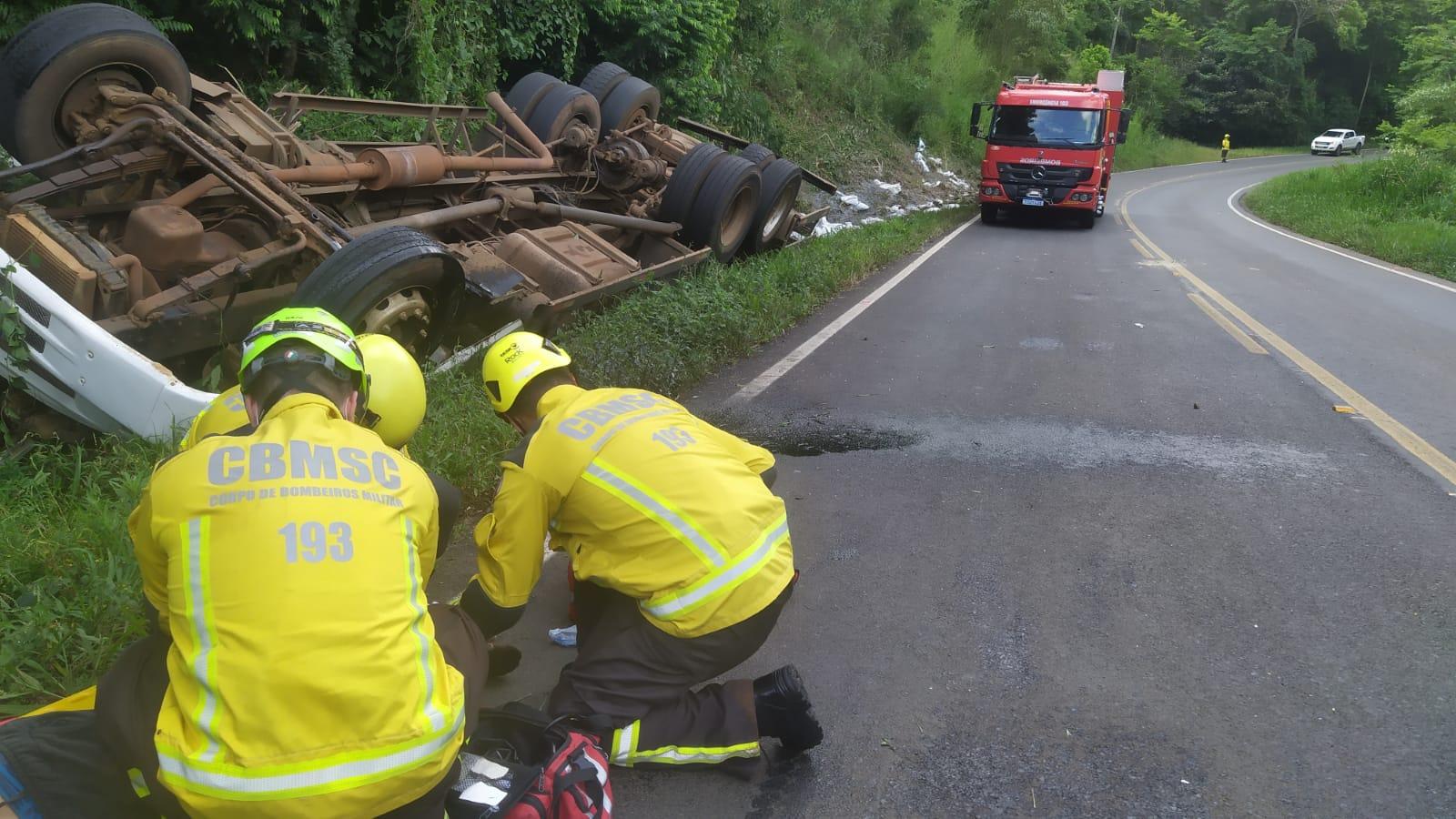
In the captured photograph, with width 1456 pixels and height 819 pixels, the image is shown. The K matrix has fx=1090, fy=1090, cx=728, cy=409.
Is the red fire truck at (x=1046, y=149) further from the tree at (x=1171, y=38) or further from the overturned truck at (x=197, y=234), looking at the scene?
the tree at (x=1171, y=38)

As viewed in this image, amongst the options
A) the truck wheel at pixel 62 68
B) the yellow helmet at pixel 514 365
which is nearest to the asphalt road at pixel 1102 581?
the yellow helmet at pixel 514 365

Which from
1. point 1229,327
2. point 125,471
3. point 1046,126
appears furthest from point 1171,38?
point 125,471

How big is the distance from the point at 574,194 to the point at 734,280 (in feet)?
5.00

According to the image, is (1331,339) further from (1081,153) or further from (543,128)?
(1081,153)

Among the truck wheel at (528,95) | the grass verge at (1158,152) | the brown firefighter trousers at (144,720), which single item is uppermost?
the truck wheel at (528,95)

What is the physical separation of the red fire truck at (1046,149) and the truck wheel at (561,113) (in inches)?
483

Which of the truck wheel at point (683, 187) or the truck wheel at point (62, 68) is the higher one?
the truck wheel at point (62, 68)

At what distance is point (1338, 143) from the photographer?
55.5 m

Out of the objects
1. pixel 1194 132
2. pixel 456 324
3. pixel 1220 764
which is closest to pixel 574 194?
pixel 456 324

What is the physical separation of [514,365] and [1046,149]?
1876cm

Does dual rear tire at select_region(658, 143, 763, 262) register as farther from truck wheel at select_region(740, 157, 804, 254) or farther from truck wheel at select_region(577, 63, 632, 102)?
truck wheel at select_region(577, 63, 632, 102)

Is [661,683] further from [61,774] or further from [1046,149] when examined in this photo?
[1046,149]

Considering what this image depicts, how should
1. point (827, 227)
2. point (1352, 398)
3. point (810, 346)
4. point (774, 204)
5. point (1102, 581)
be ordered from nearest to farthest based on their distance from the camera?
point (1102, 581)
point (1352, 398)
point (810, 346)
point (774, 204)
point (827, 227)

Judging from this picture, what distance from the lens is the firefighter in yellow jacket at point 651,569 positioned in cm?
302
